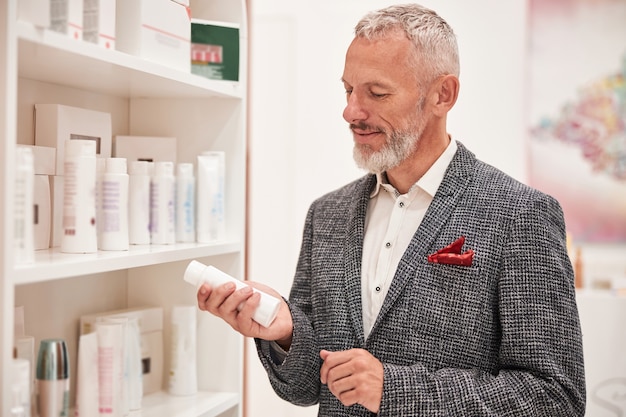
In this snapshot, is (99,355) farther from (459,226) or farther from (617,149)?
(617,149)

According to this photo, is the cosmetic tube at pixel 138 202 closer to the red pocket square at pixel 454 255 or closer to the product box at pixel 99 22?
the product box at pixel 99 22

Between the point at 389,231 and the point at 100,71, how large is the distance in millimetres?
707

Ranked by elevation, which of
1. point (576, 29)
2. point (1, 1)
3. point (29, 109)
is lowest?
point (29, 109)

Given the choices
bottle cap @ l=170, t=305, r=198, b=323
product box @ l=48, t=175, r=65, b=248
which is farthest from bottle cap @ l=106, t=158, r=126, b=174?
bottle cap @ l=170, t=305, r=198, b=323

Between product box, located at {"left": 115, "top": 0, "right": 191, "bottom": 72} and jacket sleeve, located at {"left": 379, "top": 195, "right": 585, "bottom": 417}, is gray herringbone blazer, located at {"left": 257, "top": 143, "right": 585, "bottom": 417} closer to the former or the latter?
jacket sleeve, located at {"left": 379, "top": 195, "right": 585, "bottom": 417}

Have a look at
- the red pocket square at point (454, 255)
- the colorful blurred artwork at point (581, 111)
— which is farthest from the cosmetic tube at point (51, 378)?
the colorful blurred artwork at point (581, 111)

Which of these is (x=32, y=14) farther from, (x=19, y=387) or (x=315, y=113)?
(x=315, y=113)

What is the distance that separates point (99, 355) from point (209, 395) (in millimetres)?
393

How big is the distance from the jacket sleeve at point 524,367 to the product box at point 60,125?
0.81 m

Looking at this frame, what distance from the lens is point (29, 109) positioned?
1543mm

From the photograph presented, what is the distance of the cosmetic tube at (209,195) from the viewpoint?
1.75 meters

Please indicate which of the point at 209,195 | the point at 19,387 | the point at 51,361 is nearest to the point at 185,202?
the point at 209,195

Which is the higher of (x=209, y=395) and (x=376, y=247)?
(x=376, y=247)

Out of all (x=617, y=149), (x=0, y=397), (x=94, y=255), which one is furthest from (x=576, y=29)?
(x=0, y=397)
